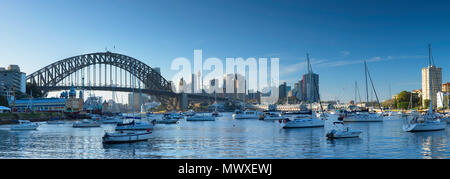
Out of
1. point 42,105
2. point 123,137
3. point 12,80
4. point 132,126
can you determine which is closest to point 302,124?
point 132,126

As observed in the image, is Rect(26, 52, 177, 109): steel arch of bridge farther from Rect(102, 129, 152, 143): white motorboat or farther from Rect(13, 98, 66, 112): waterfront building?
Rect(102, 129, 152, 143): white motorboat

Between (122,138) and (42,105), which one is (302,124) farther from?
(42,105)

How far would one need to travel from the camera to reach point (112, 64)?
14212cm

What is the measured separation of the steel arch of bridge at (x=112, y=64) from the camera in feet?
413

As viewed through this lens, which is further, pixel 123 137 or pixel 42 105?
pixel 42 105

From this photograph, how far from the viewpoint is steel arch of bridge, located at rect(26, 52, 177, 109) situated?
413 feet

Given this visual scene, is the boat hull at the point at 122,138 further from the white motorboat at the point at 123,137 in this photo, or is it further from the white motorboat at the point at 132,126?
the white motorboat at the point at 132,126

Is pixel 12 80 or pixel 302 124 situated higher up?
pixel 12 80

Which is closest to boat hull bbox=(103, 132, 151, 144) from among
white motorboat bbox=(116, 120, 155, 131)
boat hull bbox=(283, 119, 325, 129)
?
white motorboat bbox=(116, 120, 155, 131)

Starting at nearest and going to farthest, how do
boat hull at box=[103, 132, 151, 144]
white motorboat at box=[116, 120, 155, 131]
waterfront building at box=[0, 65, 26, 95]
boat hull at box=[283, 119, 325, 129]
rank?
boat hull at box=[103, 132, 151, 144] → white motorboat at box=[116, 120, 155, 131] → boat hull at box=[283, 119, 325, 129] → waterfront building at box=[0, 65, 26, 95]
